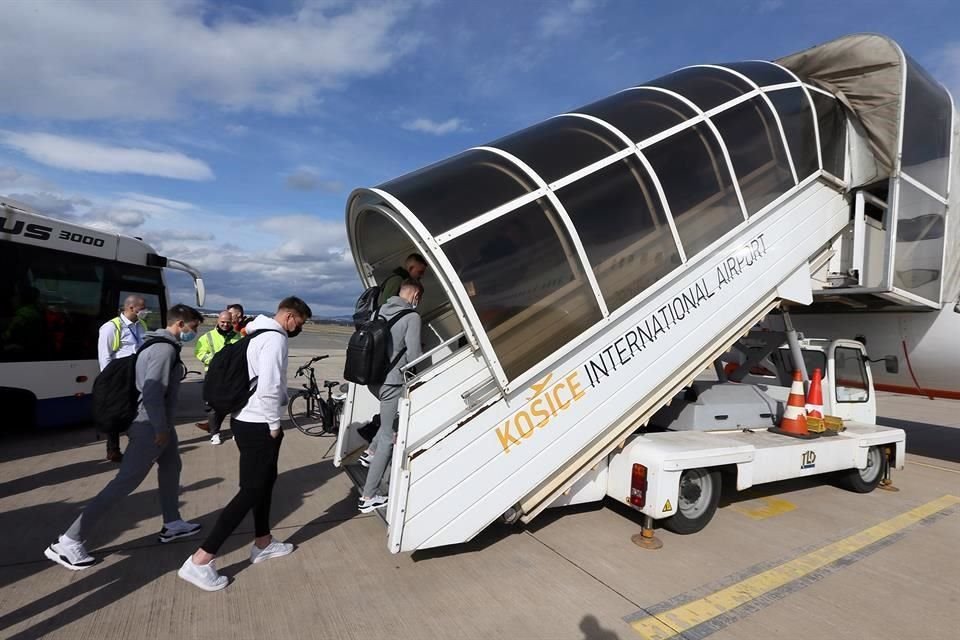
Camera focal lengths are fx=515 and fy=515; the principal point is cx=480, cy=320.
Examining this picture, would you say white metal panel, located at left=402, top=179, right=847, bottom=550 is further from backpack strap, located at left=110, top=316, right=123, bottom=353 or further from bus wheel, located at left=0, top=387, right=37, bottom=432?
bus wheel, located at left=0, top=387, right=37, bottom=432

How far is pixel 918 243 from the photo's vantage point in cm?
586

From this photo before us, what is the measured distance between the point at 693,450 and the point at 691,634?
152 cm

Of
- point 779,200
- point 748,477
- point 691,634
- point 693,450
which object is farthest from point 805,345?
point 691,634

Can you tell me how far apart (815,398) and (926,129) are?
3421 millimetres

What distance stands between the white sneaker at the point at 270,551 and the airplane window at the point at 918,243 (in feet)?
21.2

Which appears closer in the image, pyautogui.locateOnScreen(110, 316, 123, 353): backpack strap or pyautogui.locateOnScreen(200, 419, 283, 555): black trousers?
pyautogui.locateOnScreen(200, 419, 283, 555): black trousers

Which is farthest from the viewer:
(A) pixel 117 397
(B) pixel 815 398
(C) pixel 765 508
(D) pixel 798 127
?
(B) pixel 815 398

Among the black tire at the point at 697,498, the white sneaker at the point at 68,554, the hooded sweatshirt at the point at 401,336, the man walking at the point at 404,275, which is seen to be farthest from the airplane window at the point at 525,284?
the white sneaker at the point at 68,554

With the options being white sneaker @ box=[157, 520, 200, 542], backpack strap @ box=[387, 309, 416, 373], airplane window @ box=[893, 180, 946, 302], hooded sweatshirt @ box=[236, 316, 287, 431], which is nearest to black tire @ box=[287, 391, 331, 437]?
white sneaker @ box=[157, 520, 200, 542]

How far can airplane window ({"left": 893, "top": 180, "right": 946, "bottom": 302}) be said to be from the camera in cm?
564

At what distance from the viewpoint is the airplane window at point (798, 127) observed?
17.3 ft

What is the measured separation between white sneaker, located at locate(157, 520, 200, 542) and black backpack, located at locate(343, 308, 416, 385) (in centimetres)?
166

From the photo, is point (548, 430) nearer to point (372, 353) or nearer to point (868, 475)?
point (372, 353)

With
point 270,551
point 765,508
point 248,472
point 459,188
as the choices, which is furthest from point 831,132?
point 270,551
